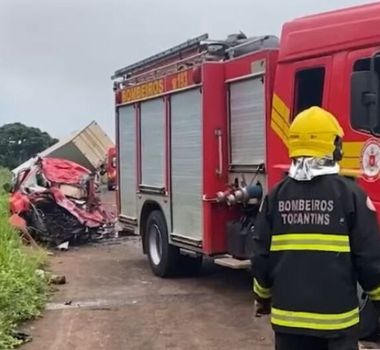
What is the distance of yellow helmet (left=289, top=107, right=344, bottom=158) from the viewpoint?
3.87 m

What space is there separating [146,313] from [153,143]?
3.12m

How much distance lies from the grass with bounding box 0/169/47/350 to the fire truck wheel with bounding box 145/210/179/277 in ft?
5.17

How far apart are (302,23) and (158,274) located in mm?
4638

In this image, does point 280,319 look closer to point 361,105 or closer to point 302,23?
point 361,105

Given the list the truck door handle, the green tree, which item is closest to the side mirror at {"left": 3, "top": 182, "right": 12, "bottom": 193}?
the truck door handle

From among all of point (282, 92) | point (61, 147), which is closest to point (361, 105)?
point (282, 92)

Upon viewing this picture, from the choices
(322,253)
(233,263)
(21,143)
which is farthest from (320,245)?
(21,143)

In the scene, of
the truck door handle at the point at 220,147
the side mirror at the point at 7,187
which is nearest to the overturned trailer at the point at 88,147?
the side mirror at the point at 7,187

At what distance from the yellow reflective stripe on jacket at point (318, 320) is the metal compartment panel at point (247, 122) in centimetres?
447

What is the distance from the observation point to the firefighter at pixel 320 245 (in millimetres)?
3809

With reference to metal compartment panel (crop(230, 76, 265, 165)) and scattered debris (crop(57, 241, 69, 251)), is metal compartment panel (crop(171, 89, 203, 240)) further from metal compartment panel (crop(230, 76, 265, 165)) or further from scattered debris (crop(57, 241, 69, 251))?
scattered debris (crop(57, 241, 69, 251))

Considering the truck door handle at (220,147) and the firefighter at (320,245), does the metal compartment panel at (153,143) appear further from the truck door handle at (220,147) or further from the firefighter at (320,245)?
the firefighter at (320,245)

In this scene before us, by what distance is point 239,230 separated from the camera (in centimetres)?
881

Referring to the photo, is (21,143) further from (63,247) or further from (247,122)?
(247,122)
